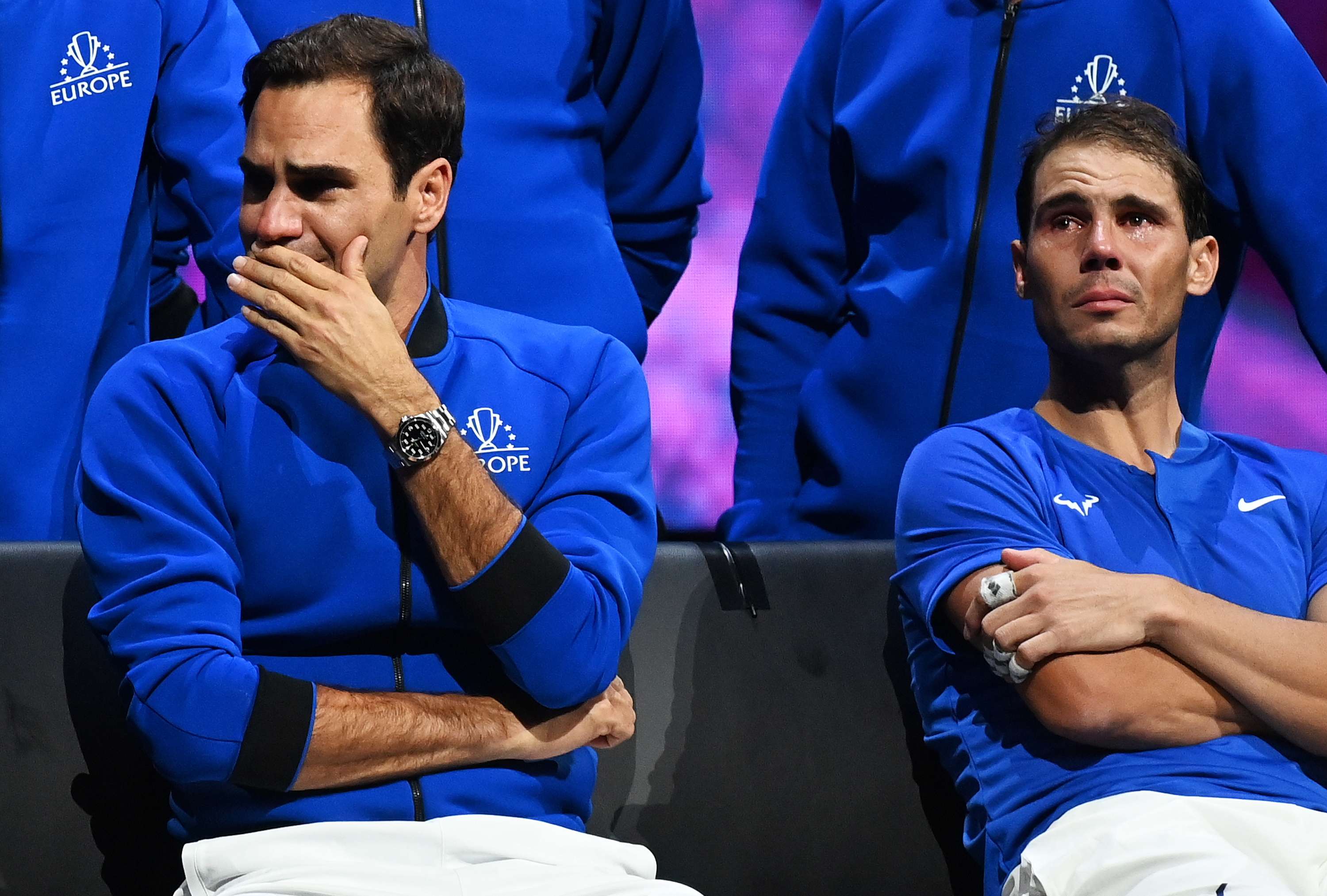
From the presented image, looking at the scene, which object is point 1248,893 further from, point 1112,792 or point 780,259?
point 780,259

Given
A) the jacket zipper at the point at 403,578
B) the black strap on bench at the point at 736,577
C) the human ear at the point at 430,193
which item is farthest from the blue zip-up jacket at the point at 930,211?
the jacket zipper at the point at 403,578

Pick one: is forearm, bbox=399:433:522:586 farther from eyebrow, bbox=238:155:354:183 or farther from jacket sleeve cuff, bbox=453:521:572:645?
eyebrow, bbox=238:155:354:183

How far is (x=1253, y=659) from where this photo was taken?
1.77 m

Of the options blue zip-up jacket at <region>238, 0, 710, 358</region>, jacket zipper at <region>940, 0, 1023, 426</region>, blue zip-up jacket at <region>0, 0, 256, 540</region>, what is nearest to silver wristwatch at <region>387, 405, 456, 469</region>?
blue zip-up jacket at <region>238, 0, 710, 358</region>

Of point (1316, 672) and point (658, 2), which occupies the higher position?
point (658, 2)

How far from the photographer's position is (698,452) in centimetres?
296

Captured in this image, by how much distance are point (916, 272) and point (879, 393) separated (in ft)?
0.70

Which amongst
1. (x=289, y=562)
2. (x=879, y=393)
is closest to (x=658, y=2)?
(x=879, y=393)

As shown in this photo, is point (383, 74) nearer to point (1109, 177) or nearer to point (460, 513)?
point (460, 513)

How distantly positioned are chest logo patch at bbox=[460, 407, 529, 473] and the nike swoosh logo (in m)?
0.95

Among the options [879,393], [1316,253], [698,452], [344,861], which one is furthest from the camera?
[698,452]

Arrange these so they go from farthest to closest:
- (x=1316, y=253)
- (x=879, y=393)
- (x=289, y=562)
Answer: (x=879, y=393) → (x=1316, y=253) → (x=289, y=562)

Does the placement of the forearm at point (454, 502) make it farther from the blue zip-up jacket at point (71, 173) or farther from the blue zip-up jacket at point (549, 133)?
the blue zip-up jacket at point (71, 173)

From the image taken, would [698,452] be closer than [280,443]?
No
